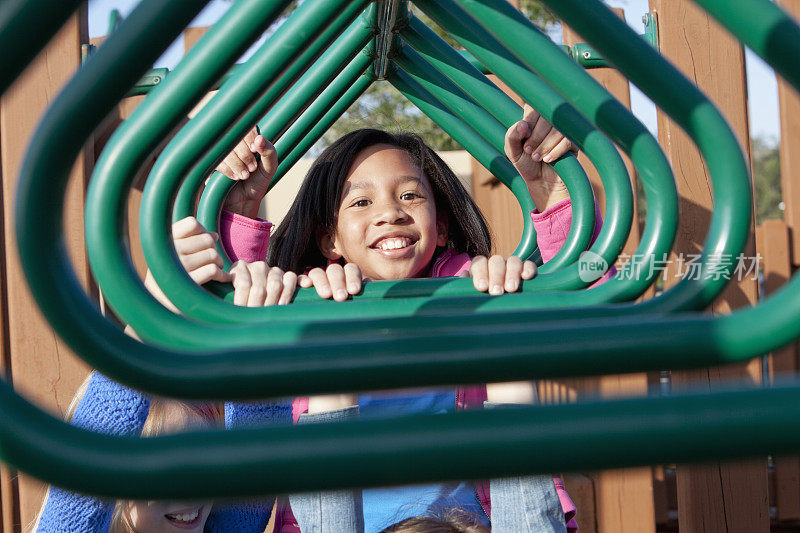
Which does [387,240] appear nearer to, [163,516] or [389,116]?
[163,516]

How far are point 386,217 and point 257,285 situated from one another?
63 centimetres

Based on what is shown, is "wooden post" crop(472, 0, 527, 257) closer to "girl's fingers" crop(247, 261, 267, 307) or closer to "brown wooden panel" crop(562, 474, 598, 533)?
"brown wooden panel" crop(562, 474, 598, 533)

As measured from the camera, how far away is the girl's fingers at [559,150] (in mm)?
1112

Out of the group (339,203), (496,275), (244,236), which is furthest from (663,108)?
(339,203)

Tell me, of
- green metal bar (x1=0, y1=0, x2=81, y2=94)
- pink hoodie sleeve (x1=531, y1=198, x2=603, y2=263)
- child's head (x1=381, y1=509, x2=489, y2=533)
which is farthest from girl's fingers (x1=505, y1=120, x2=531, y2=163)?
green metal bar (x1=0, y1=0, x2=81, y2=94)

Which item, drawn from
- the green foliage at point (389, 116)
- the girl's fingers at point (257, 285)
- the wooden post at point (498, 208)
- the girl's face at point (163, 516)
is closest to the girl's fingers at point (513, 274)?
the girl's fingers at point (257, 285)

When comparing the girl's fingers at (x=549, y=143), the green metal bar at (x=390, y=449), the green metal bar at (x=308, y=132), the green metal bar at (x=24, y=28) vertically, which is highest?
the green metal bar at (x=308, y=132)

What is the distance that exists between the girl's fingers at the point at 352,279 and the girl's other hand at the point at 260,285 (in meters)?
0.07

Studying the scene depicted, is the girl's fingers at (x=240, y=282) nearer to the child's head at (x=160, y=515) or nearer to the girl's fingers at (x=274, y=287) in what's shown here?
the girl's fingers at (x=274, y=287)

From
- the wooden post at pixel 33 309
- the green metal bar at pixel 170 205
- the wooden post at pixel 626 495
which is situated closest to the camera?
the green metal bar at pixel 170 205

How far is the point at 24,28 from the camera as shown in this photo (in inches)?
13.8

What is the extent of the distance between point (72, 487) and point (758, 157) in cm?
2887

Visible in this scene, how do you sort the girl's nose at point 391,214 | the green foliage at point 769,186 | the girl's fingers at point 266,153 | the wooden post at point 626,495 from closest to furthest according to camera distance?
the girl's fingers at point 266,153, the girl's nose at point 391,214, the wooden post at point 626,495, the green foliage at point 769,186

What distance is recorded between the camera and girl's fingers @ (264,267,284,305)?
0.92 metres
